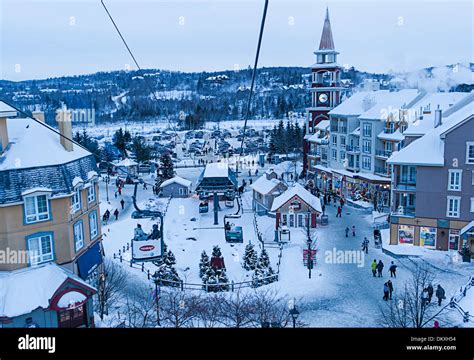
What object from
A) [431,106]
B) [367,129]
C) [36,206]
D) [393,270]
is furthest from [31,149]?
[367,129]

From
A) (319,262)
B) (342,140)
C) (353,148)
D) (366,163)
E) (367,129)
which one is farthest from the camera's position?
(342,140)

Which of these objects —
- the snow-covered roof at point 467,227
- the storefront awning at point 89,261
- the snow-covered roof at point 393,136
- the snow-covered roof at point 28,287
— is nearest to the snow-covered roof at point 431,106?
the snow-covered roof at point 393,136

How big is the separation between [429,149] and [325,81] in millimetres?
10342

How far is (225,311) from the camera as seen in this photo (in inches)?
220

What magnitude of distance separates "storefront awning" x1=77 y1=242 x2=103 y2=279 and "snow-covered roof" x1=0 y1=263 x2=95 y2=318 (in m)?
0.71

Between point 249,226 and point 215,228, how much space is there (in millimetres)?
962

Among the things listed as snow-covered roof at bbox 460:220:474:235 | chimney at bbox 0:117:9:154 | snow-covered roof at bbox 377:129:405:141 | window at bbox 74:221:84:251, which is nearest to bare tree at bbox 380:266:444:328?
snow-covered roof at bbox 460:220:474:235

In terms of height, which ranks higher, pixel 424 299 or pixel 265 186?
pixel 265 186

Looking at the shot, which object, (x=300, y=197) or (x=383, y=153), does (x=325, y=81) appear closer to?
(x=383, y=153)

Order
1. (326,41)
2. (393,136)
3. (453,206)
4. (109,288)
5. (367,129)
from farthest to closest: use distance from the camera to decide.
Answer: (326,41), (367,129), (393,136), (453,206), (109,288)

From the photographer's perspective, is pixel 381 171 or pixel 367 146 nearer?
pixel 381 171

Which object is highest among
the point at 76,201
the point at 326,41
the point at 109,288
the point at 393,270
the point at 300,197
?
the point at 326,41

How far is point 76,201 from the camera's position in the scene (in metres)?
6.75
